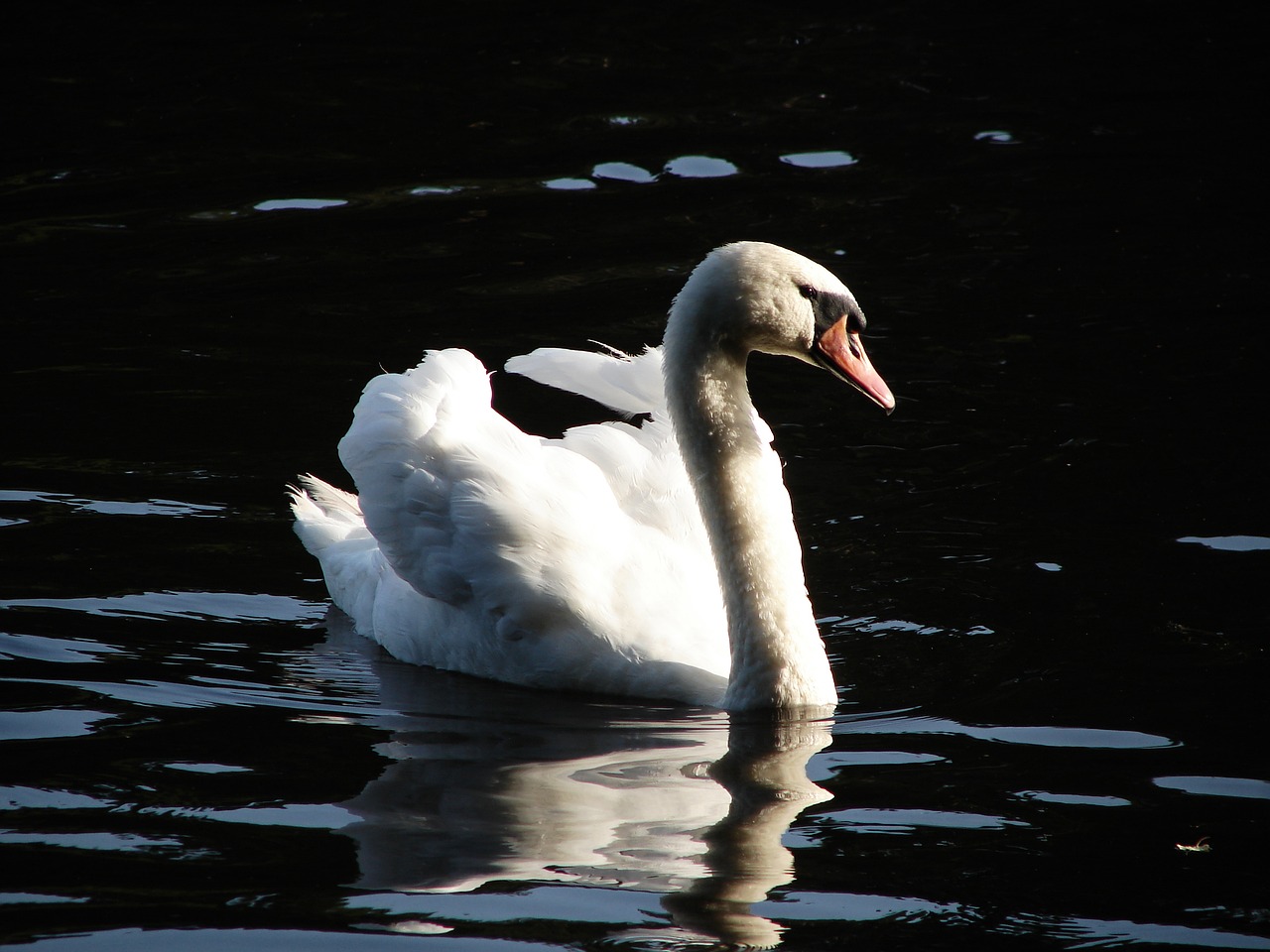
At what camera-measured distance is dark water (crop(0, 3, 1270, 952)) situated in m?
5.23

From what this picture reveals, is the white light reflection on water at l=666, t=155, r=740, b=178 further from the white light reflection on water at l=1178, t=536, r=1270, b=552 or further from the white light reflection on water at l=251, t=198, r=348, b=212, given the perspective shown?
the white light reflection on water at l=1178, t=536, r=1270, b=552

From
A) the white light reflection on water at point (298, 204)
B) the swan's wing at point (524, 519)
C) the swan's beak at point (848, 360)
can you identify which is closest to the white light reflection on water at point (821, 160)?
the white light reflection on water at point (298, 204)

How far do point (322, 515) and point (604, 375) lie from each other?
1581mm

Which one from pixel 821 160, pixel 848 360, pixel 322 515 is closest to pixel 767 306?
pixel 848 360

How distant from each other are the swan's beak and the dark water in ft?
3.62

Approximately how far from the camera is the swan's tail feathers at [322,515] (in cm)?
815

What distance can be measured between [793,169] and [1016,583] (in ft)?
21.3

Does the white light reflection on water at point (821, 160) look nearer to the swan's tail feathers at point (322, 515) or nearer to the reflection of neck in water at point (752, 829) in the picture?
the swan's tail feathers at point (322, 515)

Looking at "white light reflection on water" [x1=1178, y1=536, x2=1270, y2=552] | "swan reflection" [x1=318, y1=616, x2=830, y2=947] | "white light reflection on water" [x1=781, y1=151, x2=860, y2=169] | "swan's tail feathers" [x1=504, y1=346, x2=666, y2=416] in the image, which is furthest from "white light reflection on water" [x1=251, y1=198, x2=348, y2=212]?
"white light reflection on water" [x1=1178, y1=536, x2=1270, y2=552]

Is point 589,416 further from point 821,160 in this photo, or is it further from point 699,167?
point 821,160

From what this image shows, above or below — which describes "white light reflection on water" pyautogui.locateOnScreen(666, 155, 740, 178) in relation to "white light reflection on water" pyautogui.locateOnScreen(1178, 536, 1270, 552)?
above

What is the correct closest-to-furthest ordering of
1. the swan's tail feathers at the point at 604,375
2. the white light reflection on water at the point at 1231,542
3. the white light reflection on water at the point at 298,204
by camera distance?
the swan's tail feathers at the point at 604,375
the white light reflection on water at the point at 1231,542
the white light reflection on water at the point at 298,204

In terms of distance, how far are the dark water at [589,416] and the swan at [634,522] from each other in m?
0.21

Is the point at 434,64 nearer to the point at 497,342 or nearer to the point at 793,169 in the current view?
the point at 793,169
